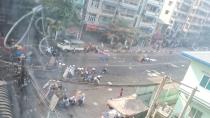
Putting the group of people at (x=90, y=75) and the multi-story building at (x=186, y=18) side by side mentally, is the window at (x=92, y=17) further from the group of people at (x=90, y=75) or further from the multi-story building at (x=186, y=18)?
the multi-story building at (x=186, y=18)

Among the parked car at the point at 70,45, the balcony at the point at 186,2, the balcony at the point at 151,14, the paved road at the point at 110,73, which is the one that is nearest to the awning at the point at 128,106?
the paved road at the point at 110,73

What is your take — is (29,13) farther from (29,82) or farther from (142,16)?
(142,16)

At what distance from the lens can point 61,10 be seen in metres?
42.5

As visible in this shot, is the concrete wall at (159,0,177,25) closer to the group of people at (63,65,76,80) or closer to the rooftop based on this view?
the group of people at (63,65,76,80)

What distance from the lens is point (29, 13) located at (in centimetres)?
4194

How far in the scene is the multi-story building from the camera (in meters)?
82.9

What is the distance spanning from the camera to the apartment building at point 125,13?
56.0 meters

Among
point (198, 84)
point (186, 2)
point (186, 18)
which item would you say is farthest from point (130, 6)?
point (198, 84)

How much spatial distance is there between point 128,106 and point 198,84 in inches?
282

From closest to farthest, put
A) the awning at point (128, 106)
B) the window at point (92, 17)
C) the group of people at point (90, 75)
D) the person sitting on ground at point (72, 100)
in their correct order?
the awning at point (128, 106) < the person sitting on ground at point (72, 100) < the group of people at point (90, 75) < the window at point (92, 17)

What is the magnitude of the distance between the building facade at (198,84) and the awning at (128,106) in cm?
435

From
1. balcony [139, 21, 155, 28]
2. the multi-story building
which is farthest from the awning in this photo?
the multi-story building

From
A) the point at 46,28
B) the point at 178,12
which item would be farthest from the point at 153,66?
the point at 178,12

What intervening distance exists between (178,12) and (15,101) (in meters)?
72.4
